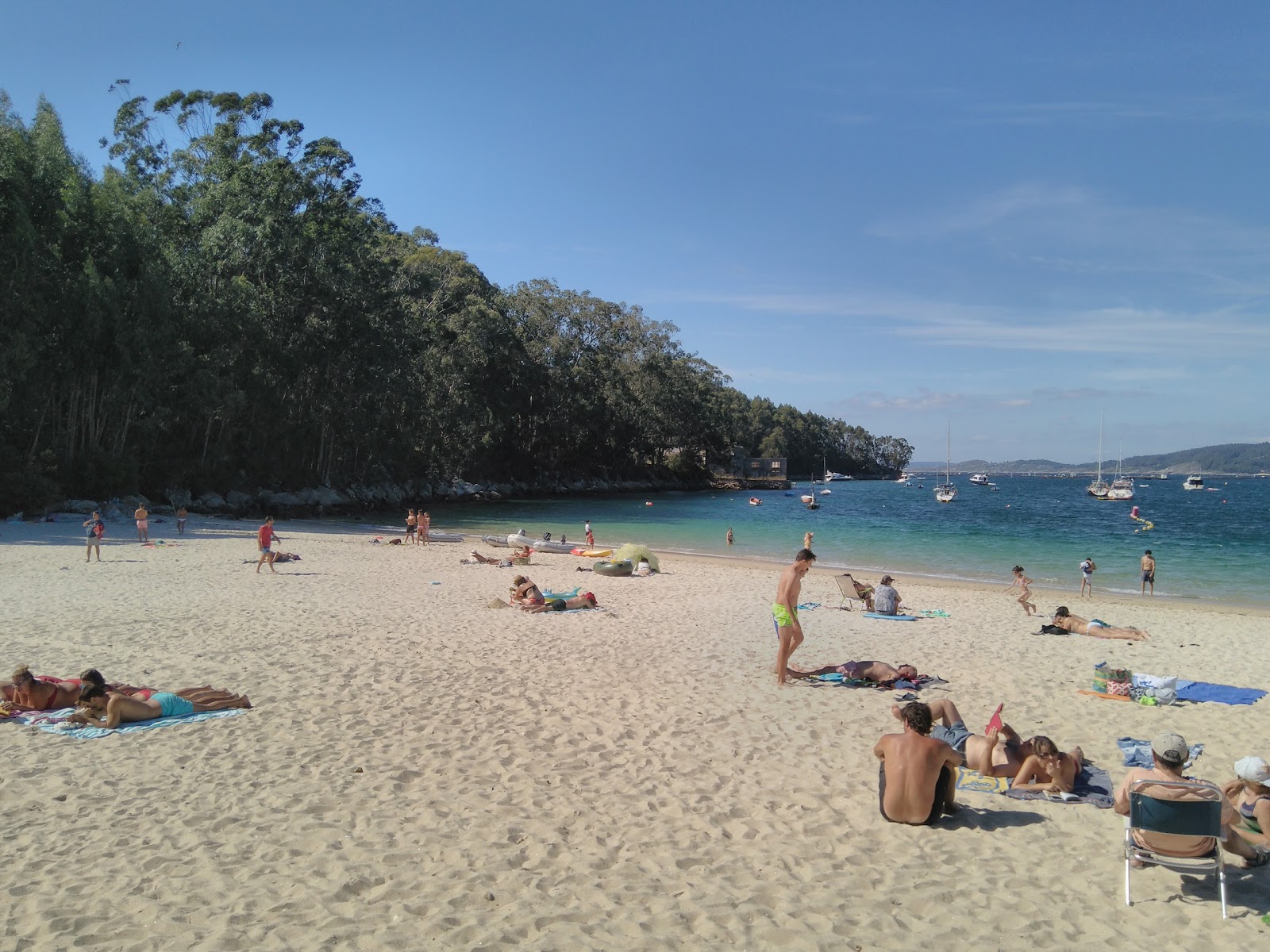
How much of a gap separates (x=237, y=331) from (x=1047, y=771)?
37.7 metres

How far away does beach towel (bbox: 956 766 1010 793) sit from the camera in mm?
6266

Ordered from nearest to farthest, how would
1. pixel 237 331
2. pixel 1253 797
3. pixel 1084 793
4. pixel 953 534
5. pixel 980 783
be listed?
1. pixel 1253 797
2. pixel 1084 793
3. pixel 980 783
4. pixel 237 331
5. pixel 953 534

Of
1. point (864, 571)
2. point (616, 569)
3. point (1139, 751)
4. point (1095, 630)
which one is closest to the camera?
point (1139, 751)

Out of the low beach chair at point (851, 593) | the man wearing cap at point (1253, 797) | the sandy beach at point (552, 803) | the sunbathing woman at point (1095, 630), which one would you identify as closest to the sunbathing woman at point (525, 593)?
the sandy beach at point (552, 803)

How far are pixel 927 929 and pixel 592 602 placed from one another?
10.4 m

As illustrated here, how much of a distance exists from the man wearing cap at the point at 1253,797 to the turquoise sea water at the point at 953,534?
14427mm

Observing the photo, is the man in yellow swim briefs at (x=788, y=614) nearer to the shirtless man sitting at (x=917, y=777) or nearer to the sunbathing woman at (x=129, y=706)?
the shirtless man sitting at (x=917, y=777)

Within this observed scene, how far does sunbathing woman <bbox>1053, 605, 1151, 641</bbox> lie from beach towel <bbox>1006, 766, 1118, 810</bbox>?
296 inches

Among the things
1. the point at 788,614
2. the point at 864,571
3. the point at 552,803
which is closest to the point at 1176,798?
the point at 552,803

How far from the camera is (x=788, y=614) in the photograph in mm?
9258

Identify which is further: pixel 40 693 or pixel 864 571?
pixel 864 571

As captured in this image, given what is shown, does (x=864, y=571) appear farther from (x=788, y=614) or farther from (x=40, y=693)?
(x=40, y=693)

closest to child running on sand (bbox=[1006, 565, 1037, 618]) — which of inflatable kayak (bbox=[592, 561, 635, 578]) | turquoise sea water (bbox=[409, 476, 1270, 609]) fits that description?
turquoise sea water (bbox=[409, 476, 1270, 609])

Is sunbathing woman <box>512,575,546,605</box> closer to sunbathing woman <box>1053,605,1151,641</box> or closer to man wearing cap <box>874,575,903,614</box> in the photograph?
man wearing cap <box>874,575,903,614</box>
